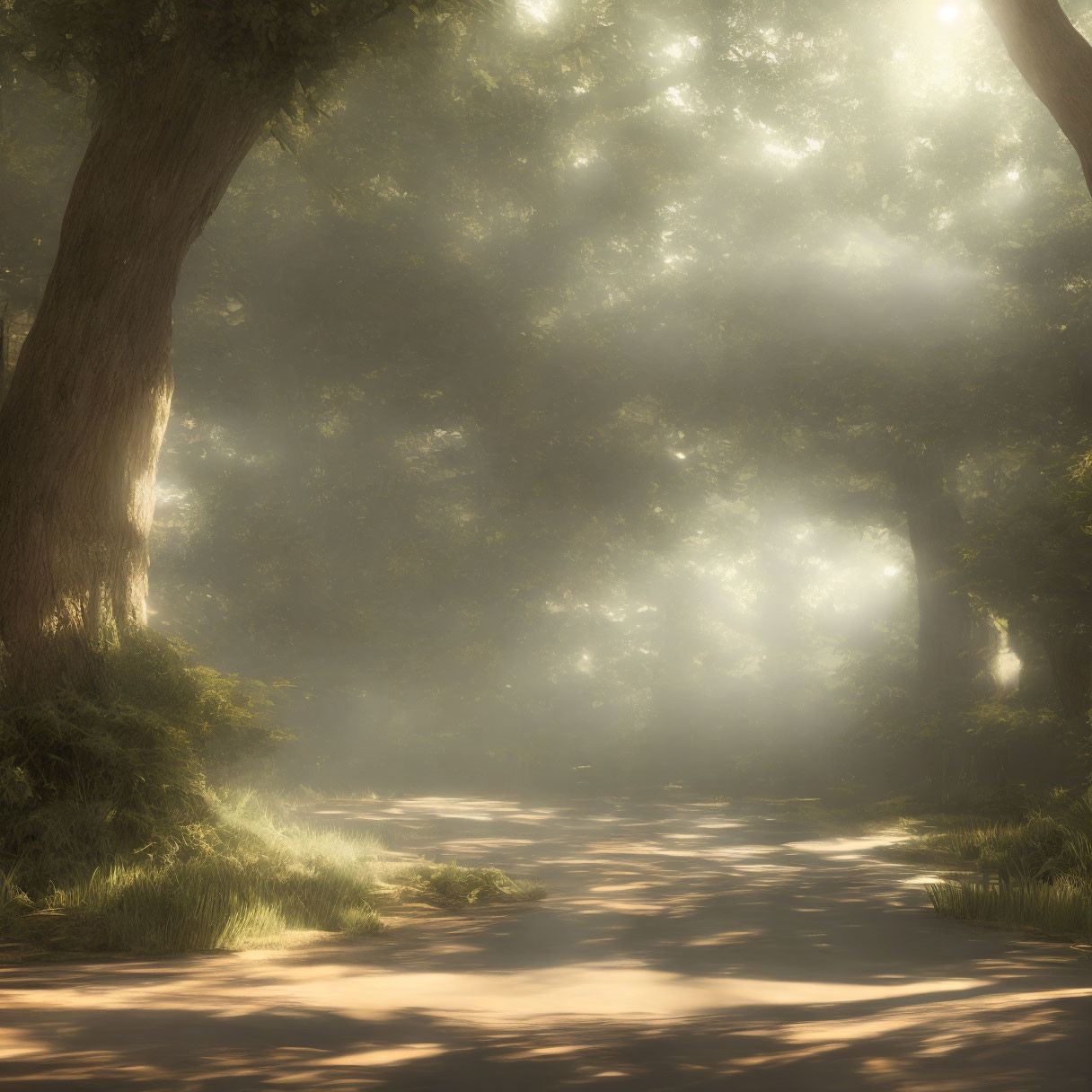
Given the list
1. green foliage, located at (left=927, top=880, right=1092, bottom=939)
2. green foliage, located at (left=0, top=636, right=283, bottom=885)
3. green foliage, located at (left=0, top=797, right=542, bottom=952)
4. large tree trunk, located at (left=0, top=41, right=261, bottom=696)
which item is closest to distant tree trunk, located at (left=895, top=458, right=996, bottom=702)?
green foliage, located at (left=927, top=880, right=1092, bottom=939)

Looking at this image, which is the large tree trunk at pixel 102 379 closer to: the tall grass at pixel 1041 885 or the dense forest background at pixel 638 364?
the dense forest background at pixel 638 364

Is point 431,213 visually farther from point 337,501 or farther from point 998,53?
point 998,53

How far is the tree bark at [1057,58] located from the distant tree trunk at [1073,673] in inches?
555

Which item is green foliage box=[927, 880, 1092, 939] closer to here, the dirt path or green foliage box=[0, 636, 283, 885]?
the dirt path

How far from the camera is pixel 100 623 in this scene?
35.0 feet

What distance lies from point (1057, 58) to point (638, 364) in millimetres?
18536

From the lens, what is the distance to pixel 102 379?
10617 mm

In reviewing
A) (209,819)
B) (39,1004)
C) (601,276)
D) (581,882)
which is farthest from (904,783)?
(39,1004)

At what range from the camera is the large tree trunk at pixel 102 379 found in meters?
10.1

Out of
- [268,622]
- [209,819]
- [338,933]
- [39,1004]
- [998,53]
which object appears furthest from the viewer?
[268,622]

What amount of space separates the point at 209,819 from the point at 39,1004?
4880mm

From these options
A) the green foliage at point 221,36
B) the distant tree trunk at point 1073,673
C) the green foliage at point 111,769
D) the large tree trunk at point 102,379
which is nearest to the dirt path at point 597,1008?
the green foliage at point 111,769

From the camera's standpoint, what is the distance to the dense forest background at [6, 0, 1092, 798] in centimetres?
2234

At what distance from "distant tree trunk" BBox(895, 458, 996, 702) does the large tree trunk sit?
20.1 meters
